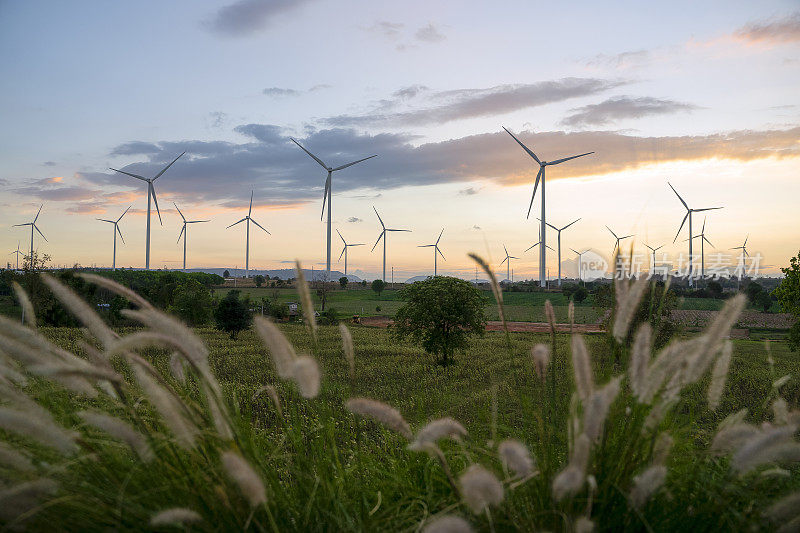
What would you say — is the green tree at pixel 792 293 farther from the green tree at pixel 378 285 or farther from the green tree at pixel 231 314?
the green tree at pixel 378 285

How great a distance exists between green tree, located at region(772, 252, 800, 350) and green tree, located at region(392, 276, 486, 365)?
1021cm

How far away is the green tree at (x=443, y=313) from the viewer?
1986cm

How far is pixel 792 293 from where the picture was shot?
58.6ft

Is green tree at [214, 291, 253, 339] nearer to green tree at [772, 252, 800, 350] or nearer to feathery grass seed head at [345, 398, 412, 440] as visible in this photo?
green tree at [772, 252, 800, 350]

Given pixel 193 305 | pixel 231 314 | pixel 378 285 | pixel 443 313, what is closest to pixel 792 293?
pixel 443 313

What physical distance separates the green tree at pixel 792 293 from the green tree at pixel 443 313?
1021 centimetres

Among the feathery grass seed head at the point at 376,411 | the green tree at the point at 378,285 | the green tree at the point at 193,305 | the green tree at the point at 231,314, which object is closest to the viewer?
the feathery grass seed head at the point at 376,411

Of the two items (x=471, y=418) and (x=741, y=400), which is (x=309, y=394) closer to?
(x=471, y=418)

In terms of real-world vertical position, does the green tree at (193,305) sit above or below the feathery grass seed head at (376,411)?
below

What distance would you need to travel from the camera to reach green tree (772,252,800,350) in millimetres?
17781

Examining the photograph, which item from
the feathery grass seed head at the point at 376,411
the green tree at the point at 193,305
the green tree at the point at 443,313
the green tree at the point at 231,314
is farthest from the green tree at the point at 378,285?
the feathery grass seed head at the point at 376,411

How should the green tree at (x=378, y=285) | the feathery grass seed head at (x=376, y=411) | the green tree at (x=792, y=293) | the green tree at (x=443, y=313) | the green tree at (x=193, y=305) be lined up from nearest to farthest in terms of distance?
the feathery grass seed head at (x=376, y=411) → the green tree at (x=792, y=293) → the green tree at (x=443, y=313) → the green tree at (x=193, y=305) → the green tree at (x=378, y=285)

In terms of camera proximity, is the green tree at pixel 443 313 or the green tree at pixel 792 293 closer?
the green tree at pixel 792 293

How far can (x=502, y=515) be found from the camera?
9.27 feet
